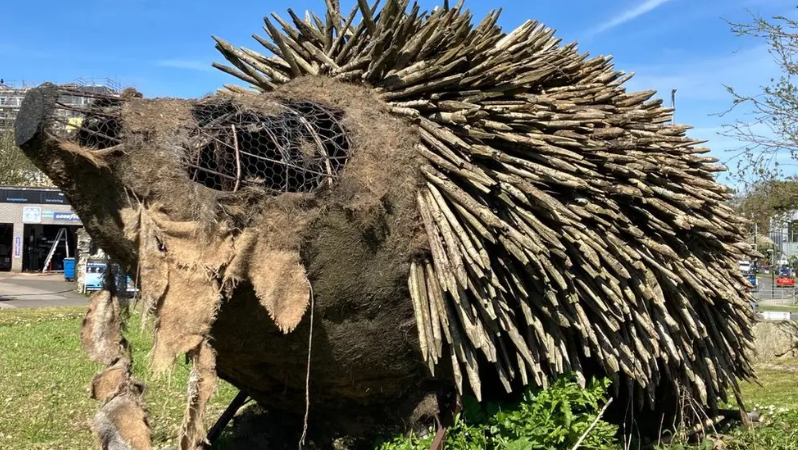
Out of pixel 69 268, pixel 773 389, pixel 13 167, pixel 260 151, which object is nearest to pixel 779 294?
pixel 773 389

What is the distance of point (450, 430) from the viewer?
15.7ft

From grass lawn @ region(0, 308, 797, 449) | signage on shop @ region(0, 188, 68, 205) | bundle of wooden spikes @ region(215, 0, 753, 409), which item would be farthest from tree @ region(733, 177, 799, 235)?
signage on shop @ region(0, 188, 68, 205)

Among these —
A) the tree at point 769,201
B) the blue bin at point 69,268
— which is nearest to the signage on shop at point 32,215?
the blue bin at point 69,268

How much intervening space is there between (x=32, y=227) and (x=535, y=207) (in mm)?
30175

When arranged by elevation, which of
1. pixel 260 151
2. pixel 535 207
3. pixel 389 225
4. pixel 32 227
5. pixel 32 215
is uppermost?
pixel 32 215

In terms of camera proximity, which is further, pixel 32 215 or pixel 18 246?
pixel 18 246

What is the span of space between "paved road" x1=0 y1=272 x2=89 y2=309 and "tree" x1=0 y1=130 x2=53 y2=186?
480 cm

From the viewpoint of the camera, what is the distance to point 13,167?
3166 cm

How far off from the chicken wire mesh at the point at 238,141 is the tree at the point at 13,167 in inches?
1163

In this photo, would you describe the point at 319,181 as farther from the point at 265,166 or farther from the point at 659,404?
the point at 659,404

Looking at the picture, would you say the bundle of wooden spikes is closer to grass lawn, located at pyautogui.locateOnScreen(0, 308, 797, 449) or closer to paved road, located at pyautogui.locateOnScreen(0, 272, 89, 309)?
grass lawn, located at pyautogui.locateOnScreen(0, 308, 797, 449)

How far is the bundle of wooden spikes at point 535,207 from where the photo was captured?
4.51 metres

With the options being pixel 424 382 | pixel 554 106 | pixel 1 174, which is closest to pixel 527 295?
pixel 424 382

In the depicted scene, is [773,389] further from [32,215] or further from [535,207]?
[32,215]
